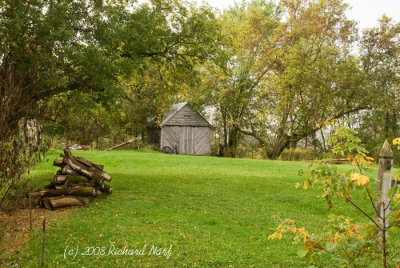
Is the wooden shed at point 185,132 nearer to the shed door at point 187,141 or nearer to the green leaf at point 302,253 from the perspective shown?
the shed door at point 187,141

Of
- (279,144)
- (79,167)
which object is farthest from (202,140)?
(79,167)

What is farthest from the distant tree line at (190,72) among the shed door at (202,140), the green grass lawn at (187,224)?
the shed door at (202,140)

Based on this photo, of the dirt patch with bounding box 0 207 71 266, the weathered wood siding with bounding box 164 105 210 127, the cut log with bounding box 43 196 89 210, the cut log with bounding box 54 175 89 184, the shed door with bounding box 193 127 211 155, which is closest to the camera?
the dirt patch with bounding box 0 207 71 266

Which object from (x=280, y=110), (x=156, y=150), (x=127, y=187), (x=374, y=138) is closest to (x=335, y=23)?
(x=280, y=110)

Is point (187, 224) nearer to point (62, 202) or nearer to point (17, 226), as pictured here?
point (62, 202)

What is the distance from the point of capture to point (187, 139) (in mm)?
29188

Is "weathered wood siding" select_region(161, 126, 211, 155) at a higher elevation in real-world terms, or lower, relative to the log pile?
higher

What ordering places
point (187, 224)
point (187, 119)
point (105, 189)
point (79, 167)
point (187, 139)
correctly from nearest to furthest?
point (187, 224), point (79, 167), point (105, 189), point (187, 139), point (187, 119)

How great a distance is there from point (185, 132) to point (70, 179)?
2144 cm

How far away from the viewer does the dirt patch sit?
16.5 ft

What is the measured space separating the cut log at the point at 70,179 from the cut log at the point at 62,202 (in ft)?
1.52

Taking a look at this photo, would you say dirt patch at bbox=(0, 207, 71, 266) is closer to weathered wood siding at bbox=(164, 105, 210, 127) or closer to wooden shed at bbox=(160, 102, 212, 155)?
wooden shed at bbox=(160, 102, 212, 155)

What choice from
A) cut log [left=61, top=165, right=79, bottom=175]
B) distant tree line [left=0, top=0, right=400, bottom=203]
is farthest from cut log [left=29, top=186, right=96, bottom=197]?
distant tree line [left=0, top=0, right=400, bottom=203]

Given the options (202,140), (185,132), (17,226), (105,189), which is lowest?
(17,226)
